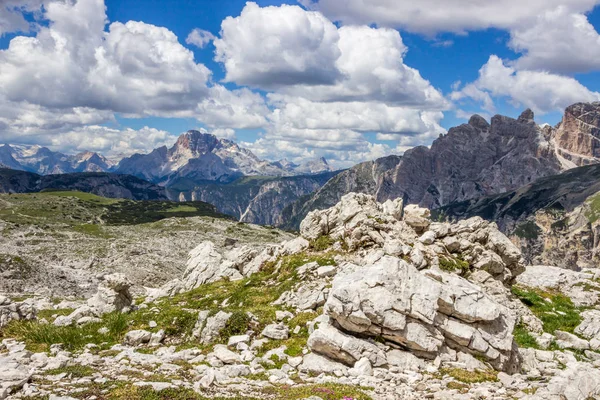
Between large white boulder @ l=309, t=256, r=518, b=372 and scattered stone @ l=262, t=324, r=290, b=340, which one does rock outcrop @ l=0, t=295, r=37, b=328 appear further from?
large white boulder @ l=309, t=256, r=518, b=372

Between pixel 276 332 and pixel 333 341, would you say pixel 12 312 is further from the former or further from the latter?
pixel 333 341

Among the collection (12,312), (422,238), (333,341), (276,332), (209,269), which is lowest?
(12,312)

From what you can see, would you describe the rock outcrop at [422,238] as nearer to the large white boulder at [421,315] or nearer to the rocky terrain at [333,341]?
the rocky terrain at [333,341]

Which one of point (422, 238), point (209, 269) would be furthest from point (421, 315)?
Result: point (209, 269)

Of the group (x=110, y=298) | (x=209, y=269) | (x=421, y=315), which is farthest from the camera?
(x=209, y=269)

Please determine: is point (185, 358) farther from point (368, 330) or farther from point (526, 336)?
point (526, 336)

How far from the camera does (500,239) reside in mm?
42281

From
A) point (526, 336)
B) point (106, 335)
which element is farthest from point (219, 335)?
point (526, 336)

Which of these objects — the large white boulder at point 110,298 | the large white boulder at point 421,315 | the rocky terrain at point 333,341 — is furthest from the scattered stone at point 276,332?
the large white boulder at point 110,298

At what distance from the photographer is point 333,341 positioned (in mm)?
21766

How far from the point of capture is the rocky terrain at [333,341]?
1769 cm

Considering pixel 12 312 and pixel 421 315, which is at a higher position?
pixel 421 315

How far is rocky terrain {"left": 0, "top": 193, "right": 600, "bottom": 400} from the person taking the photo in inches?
696

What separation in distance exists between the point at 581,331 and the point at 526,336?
23.1ft
